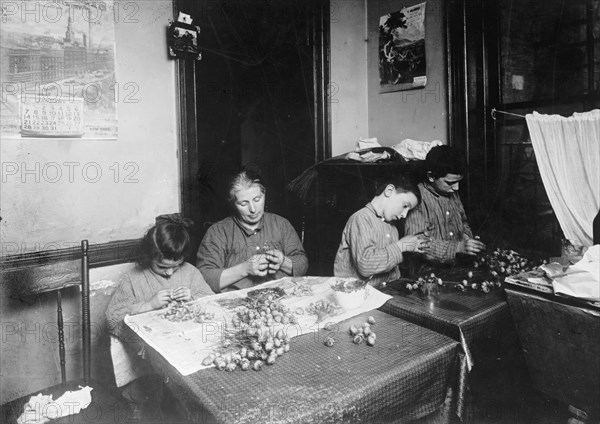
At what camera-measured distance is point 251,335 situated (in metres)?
1.72

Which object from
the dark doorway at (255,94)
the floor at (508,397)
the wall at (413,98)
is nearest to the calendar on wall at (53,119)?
the dark doorway at (255,94)

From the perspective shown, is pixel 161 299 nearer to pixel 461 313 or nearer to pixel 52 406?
pixel 52 406

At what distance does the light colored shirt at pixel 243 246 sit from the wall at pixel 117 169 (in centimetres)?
47

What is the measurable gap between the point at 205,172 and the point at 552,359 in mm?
2393

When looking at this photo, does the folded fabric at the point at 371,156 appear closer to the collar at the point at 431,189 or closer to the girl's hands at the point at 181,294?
the collar at the point at 431,189

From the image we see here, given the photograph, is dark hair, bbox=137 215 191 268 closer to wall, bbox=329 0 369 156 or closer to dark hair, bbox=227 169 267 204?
dark hair, bbox=227 169 267 204

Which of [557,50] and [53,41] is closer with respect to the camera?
[53,41]

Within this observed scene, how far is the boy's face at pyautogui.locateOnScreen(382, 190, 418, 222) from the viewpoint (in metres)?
2.78

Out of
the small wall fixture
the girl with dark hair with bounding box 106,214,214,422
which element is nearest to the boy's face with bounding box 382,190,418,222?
the girl with dark hair with bounding box 106,214,214,422

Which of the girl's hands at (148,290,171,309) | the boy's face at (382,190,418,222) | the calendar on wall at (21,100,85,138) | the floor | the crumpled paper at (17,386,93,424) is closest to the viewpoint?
the crumpled paper at (17,386,93,424)

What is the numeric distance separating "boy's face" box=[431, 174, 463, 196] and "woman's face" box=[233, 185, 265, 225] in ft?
4.08

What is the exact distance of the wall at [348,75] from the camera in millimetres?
3941

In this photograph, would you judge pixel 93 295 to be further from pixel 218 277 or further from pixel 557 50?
pixel 557 50

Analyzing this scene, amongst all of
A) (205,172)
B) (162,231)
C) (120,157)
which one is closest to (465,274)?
(162,231)
